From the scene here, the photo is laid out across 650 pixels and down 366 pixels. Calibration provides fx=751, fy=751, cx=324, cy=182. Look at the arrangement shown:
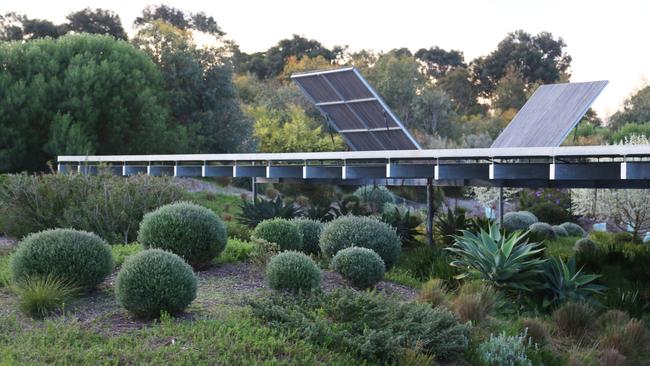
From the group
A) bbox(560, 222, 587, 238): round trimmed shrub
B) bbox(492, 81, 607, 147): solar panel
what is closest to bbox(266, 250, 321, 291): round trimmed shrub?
bbox(492, 81, 607, 147): solar panel

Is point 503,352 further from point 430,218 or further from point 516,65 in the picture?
point 516,65

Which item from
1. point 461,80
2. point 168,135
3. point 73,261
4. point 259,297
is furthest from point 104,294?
point 461,80

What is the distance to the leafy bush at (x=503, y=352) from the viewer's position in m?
8.09

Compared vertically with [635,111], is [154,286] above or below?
below

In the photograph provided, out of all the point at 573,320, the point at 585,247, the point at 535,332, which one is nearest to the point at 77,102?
the point at 585,247

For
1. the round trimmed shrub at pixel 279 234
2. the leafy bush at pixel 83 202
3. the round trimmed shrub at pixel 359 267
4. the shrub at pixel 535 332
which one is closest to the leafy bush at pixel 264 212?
the leafy bush at pixel 83 202

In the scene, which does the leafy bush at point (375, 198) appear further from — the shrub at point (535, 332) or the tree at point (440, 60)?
the tree at point (440, 60)

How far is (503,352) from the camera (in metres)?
8.17

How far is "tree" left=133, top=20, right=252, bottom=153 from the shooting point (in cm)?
3844

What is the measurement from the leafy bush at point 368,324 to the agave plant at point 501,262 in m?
2.93

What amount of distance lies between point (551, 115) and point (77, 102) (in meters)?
20.7

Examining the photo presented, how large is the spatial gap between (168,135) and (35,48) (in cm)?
699

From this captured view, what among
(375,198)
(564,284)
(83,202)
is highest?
(83,202)

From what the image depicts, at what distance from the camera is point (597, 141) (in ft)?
117
